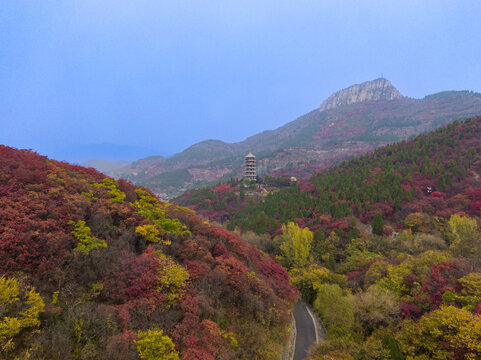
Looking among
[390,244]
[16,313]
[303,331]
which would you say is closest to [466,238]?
[390,244]

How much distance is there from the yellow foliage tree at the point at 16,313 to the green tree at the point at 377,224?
35.7 meters

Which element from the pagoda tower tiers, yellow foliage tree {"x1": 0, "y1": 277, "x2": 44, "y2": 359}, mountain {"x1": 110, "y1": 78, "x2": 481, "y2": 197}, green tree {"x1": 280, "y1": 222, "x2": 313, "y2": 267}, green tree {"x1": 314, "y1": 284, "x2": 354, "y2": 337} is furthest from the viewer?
mountain {"x1": 110, "y1": 78, "x2": 481, "y2": 197}

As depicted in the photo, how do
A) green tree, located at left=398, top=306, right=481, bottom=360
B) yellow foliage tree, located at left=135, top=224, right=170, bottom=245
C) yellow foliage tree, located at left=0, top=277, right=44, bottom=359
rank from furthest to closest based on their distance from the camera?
yellow foliage tree, located at left=135, top=224, right=170, bottom=245 < green tree, located at left=398, top=306, right=481, bottom=360 < yellow foliage tree, located at left=0, top=277, right=44, bottom=359

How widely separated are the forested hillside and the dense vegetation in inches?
240

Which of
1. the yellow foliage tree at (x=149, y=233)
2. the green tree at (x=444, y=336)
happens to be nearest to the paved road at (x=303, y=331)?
the green tree at (x=444, y=336)

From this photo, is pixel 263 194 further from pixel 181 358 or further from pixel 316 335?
pixel 181 358

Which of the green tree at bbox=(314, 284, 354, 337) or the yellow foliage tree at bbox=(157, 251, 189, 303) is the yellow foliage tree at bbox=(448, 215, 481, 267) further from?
the yellow foliage tree at bbox=(157, 251, 189, 303)

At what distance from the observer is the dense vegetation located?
1350 cm

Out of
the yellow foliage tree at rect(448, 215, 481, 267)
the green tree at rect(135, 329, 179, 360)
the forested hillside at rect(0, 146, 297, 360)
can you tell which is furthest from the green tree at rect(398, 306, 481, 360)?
the green tree at rect(135, 329, 179, 360)

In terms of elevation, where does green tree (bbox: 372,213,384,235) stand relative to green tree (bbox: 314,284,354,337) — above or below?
above

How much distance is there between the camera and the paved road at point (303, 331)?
1700cm

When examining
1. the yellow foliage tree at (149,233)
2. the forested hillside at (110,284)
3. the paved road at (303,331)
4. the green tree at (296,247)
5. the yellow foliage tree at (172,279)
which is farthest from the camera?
the green tree at (296,247)

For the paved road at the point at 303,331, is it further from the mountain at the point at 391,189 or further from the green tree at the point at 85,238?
the mountain at the point at 391,189

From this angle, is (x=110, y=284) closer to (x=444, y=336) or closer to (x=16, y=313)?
(x=16, y=313)
